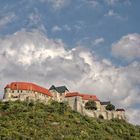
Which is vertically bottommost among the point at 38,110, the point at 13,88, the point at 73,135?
the point at 73,135

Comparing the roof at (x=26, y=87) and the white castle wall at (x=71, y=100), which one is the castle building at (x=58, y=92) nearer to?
the white castle wall at (x=71, y=100)

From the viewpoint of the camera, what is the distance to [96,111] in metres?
140

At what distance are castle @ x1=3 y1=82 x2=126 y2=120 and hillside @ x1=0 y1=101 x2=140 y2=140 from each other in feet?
27.6

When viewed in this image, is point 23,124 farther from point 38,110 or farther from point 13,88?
point 13,88

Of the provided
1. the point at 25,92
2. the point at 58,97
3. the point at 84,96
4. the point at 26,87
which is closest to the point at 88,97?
the point at 84,96

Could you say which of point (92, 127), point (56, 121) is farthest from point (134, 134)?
point (56, 121)

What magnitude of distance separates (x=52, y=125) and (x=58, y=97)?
4560 centimetres

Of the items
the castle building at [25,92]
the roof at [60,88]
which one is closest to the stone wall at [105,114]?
the castle building at [25,92]

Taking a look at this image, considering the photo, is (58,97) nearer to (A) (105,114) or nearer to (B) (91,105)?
(B) (91,105)

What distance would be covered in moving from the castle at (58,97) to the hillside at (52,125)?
8408 mm

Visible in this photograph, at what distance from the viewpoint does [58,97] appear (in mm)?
147500

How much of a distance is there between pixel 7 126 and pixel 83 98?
5904 centimetres

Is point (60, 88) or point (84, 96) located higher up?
point (60, 88)

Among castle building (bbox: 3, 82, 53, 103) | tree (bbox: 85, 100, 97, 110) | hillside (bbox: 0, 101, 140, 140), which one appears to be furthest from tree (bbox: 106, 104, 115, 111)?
castle building (bbox: 3, 82, 53, 103)
